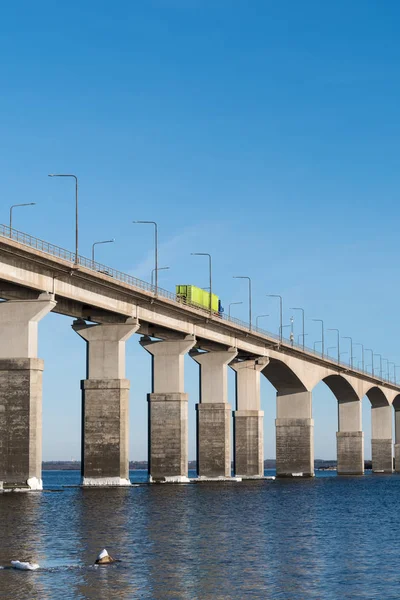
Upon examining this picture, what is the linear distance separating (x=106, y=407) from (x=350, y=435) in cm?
8411

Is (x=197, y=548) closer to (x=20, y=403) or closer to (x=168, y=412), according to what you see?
(x=20, y=403)

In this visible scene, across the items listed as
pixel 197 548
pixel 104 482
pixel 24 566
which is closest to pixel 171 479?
pixel 104 482

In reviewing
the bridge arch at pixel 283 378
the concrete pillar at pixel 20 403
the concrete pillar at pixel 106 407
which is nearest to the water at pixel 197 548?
Answer: the concrete pillar at pixel 20 403

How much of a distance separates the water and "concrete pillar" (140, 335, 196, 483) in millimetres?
24105

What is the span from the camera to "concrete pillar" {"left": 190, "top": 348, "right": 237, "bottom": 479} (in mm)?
101125

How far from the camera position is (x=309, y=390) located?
427 ft

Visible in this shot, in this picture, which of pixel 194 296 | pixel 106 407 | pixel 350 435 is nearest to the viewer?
pixel 106 407

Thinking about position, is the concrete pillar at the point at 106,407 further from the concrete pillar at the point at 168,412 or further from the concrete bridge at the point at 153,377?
the concrete pillar at the point at 168,412

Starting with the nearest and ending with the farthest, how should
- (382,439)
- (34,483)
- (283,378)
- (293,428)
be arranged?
1. (34,483)
2. (283,378)
3. (293,428)
4. (382,439)

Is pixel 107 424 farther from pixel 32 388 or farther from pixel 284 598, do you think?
pixel 284 598

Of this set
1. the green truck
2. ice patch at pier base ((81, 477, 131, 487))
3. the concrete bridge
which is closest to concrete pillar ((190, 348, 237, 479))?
the concrete bridge

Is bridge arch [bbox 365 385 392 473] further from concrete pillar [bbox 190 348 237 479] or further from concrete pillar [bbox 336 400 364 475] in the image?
concrete pillar [bbox 190 348 237 479]

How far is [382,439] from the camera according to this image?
182 m

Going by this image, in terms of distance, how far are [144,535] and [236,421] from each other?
235 ft
